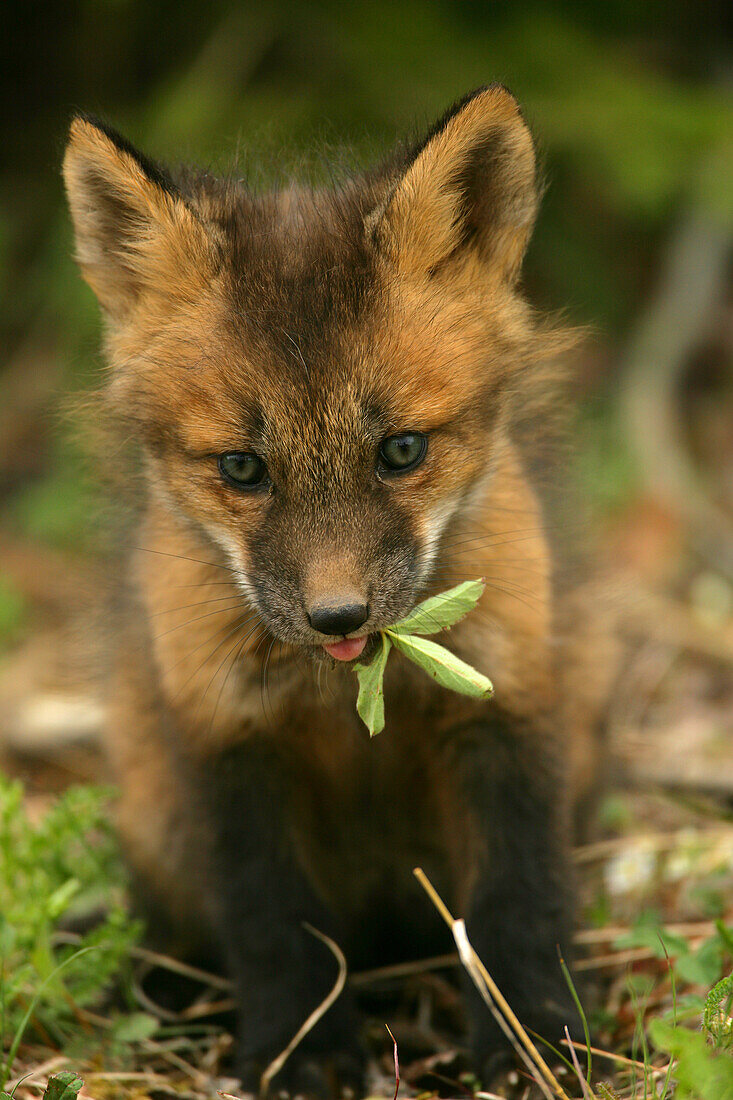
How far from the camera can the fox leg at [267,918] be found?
359 centimetres

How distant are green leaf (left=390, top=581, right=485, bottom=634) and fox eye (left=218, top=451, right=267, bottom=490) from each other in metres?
0.54

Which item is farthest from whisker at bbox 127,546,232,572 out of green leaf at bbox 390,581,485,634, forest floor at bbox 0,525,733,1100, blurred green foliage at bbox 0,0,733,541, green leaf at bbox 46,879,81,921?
blurred green foliage at bbox 0,0,733,541

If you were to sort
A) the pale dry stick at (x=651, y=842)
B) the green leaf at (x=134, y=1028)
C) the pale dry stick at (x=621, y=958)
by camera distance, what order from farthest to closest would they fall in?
the pale dry stick at (x=651, y=842) → the pale dry stick at (x=621, y=958) → the green leaf at (x=134, y=1028)

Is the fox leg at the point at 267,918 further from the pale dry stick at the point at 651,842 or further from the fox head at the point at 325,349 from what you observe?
the pale dry stick at the point at 651,842

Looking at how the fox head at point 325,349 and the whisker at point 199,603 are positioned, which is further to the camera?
the whisker at point 199,603

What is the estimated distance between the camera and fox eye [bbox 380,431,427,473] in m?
3.13

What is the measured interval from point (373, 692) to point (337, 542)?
40cm

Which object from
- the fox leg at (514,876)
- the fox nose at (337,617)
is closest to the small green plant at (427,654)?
the fox nose at (337,617)

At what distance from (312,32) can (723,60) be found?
120 inches

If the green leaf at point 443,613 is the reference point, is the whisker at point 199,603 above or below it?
below

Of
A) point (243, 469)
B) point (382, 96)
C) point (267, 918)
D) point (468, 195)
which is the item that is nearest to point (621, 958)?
point (267, 918)

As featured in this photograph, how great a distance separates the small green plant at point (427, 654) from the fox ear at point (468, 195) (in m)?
0.93

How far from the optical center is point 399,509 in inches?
124

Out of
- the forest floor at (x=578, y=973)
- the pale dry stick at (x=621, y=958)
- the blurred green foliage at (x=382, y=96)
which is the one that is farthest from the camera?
the blurred green foliage at (x=382, y=96)
